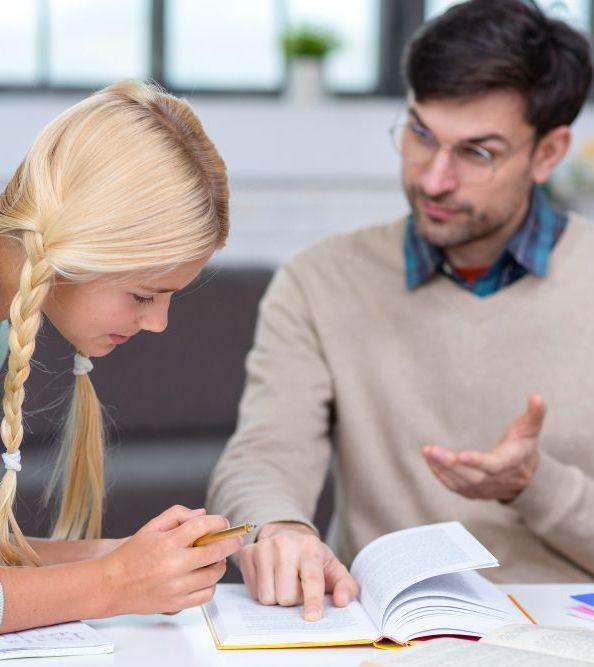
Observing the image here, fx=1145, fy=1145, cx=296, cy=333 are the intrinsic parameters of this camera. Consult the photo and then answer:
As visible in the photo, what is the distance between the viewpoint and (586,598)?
1.34m

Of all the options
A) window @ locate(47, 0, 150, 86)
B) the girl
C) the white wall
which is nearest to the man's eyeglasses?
the girl

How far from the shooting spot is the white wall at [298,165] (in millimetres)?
3859

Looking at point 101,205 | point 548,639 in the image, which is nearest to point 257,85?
point 101,205

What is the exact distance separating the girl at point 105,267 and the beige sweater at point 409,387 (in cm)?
46

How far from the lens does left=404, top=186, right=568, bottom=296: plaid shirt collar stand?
1767mm

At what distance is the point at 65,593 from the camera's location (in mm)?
1116

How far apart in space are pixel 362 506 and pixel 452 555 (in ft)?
1.89

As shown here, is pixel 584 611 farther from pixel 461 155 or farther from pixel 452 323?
pixel 461 155

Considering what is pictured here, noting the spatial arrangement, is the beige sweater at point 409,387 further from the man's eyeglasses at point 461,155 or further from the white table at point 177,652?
the white table at point 177,652

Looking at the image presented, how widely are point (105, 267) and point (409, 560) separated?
1.48 feet

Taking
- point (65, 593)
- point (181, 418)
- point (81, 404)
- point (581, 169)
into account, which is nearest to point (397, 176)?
point (581, 169)

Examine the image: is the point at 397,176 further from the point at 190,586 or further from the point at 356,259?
the point at 190,586

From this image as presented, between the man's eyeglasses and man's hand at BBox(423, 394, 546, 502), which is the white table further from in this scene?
the man's eyeglasses

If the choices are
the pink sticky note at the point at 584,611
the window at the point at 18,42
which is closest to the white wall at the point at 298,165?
the window at the point at 18,42
